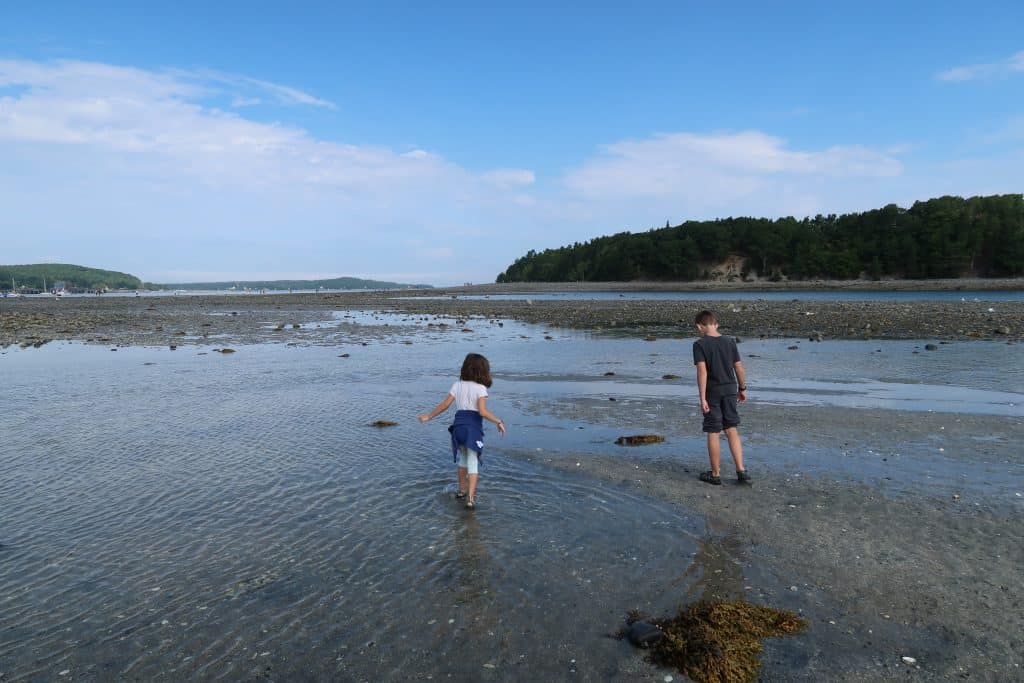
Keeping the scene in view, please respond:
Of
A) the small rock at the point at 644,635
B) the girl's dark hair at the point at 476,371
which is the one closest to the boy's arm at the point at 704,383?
the girl's dark hair at the point at 476,371

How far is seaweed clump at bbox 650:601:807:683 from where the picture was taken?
4.14m

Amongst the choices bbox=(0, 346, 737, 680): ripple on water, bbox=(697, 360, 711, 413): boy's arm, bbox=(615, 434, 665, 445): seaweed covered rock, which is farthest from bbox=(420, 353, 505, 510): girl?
bbox=(615, 434, 665, 445): seaweed covered rock

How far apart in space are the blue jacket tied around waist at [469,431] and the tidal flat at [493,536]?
2.40 ft

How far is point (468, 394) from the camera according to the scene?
7691 millimetres

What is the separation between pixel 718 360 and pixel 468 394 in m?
3.53

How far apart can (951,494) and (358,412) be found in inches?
404

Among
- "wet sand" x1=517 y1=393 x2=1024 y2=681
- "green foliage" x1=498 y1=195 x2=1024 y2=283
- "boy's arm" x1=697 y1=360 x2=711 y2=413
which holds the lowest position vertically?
"wet sand" x1=517 y1=393 x2=1024 y2=681

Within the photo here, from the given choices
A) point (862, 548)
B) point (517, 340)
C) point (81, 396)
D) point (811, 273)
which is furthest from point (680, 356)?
point (811, 273)

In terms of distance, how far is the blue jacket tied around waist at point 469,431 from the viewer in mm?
7512

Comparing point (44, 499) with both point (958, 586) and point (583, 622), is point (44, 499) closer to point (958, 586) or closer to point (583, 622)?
point (583, 622)

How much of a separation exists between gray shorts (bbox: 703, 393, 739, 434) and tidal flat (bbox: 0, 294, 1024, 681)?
85 cm

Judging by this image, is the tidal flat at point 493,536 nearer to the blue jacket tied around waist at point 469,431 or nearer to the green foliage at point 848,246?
the blue jacket tied around waist at point 469,431

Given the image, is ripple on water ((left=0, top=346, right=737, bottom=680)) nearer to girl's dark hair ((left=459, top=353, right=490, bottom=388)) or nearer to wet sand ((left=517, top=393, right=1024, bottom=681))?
wet sand ((left=517, top=393, right=1024, bottom=681))

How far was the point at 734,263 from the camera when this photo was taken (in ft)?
424
